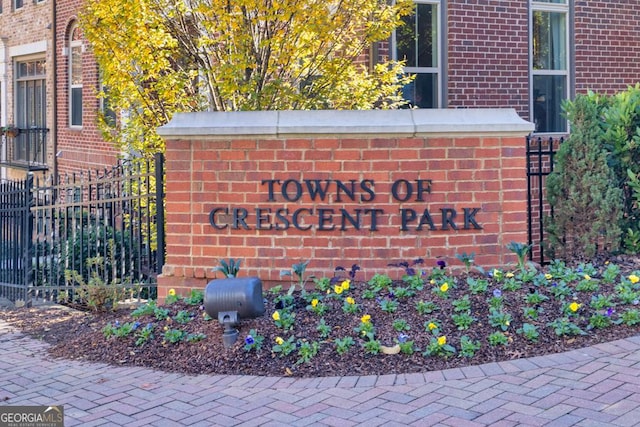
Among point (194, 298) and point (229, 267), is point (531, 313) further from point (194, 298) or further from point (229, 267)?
point (194, 298)

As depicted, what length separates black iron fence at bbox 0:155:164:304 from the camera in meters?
7.78

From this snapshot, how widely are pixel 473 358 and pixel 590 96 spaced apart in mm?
3537

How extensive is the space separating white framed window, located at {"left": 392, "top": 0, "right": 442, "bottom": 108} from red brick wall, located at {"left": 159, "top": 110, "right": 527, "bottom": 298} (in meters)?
4.11

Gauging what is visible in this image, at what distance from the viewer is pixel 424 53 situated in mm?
10656

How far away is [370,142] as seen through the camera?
21.3ft

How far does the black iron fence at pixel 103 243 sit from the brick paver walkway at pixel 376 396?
239 centimetres

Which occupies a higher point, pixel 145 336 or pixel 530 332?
pixel 530 332

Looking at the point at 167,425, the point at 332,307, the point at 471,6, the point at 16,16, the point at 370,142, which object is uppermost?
the point at 16,16

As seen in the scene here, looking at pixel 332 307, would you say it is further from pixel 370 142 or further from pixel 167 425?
pixel 167 425

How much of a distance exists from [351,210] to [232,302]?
1474mm

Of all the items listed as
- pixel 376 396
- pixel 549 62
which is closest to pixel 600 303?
pixel 376 396

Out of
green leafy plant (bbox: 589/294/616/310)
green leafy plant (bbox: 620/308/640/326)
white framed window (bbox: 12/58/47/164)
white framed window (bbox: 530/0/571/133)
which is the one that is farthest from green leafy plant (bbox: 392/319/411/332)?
white framed window (bbox: 12/58/47/164)

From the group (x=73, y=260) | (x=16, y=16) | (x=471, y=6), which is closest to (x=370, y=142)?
(x=73, y=260)

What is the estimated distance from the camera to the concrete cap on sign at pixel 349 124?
6.42 meters
